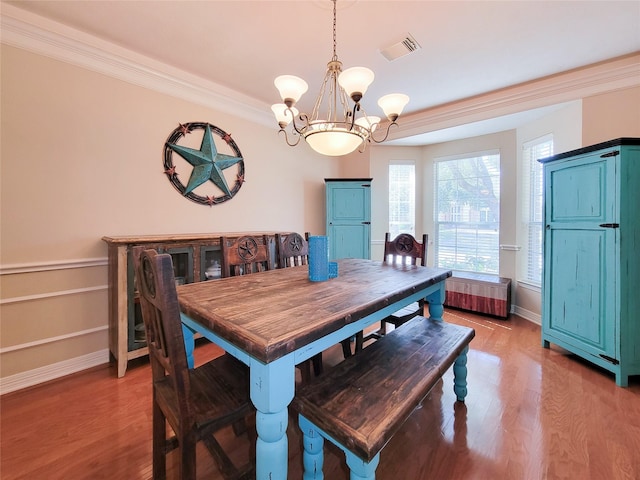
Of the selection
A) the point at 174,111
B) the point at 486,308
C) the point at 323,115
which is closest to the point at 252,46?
the point at 174,111

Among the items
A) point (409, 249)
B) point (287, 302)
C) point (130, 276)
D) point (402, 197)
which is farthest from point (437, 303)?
point (402, 197)

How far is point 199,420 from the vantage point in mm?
978

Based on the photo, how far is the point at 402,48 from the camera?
87.4 inches

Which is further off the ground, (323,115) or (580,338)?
(323,115)

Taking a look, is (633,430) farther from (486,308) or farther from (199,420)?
(199,420)

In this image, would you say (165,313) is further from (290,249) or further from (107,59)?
(107,59)

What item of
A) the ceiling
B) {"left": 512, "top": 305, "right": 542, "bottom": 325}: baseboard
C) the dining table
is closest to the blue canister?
the dining table

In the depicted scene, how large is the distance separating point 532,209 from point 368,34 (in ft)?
9.30

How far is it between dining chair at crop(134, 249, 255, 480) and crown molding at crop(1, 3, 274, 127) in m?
2.15

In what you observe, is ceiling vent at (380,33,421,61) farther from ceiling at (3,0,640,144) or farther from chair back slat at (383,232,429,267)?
chair back slat at (383,232,429,267)

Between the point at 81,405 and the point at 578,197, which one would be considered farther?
the point at 578,197

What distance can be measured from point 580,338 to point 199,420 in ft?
9.49

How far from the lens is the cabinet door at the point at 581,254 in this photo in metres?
2.03

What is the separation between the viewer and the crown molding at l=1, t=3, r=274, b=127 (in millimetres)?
1875
